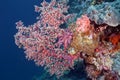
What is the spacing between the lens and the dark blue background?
148 ft

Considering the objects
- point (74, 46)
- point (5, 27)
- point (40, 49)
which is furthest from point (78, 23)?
point (5, 27)

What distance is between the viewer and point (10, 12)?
6225 centimetres

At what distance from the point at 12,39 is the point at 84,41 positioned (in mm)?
53103

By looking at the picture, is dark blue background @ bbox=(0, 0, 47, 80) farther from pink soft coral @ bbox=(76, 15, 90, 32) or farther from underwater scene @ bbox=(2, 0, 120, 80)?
pink soft coral @ bbox=(76, 15, 90, 32)

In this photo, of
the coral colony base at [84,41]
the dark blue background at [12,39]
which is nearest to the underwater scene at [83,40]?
the coral colony base at [84,41]

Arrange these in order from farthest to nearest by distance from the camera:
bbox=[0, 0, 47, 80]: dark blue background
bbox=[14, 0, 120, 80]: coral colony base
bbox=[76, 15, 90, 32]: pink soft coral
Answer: bbox=[0, 0, 47, 80]: dark blue background, bbox=[76, 15, 90, 32]: pink soft coral, bbox=[14, 0, 120, 80]: coral colony base

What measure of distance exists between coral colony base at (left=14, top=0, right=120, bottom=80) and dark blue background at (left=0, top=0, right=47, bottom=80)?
1351 inches

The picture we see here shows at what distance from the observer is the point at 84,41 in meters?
4.41

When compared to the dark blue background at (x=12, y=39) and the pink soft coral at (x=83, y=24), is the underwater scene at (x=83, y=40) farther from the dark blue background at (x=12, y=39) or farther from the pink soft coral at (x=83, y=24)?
the dark blue background at (x=12, y=39)

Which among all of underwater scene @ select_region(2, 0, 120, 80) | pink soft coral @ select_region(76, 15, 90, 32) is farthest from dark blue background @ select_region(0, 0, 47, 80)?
pink soft coral @ select_region(76, 15, 90, 32)

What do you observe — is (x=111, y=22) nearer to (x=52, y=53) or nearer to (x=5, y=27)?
(x=52, y=53)

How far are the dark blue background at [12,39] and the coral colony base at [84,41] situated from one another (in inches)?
1351

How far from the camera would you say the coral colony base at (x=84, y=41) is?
4.27 metres

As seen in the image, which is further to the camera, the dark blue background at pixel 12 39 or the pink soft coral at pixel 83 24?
the dark blue background at pixel 12 39
